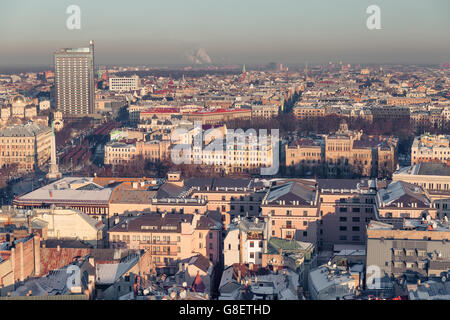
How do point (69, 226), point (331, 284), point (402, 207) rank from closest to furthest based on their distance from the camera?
point (331, 284)
point (69, 226)
point (402, 207)

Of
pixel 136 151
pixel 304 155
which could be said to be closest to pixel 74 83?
pixel 136 151

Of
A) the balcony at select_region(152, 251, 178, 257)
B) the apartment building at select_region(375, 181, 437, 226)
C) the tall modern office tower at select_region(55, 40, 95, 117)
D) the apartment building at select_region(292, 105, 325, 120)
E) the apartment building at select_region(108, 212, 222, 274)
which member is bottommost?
the balcony at select_region(152, 251, 178, 257)

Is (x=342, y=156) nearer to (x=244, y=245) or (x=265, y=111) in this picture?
(x=244, y=245)

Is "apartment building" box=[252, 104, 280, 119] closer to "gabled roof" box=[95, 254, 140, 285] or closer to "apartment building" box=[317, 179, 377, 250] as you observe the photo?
"apartment building" box=[317, 179, 377, 250]

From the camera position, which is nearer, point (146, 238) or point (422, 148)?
point (146, 238)

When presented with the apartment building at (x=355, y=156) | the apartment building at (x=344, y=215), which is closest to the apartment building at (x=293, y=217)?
the apartment building at (x=344, y=215)

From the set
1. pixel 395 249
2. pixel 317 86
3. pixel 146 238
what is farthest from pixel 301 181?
pixel 317 86

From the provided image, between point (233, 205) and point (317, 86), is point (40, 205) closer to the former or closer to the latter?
point (233, 205)

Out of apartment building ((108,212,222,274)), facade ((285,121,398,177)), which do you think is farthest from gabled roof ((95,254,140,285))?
facade ((285,121,398,177))

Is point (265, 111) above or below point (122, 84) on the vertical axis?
below
